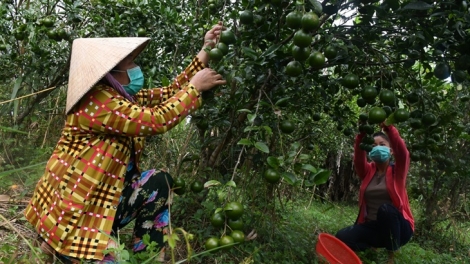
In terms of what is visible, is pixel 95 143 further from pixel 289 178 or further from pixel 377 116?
pixel 377 116

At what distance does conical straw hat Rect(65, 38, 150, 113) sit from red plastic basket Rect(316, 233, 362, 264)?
1332 millimetres

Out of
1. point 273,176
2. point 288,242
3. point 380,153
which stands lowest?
point 288,242

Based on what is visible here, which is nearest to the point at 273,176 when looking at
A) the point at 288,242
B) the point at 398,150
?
the point at 288,242

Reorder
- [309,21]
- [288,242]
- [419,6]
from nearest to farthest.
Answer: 1. [309,21]
2. [419,6]
3. [288,242]

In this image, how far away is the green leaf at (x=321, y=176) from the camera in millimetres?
1440

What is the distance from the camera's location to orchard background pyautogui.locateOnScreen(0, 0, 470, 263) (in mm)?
1625

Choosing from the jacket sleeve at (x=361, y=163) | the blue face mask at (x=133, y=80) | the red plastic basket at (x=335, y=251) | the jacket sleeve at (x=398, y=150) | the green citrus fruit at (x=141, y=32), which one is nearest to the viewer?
the blue face mask at (x=133, y=80)

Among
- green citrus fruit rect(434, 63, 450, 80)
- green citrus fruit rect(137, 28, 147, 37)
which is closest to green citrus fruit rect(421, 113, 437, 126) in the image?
green citrus fruit rect(434, 63, 450, 80)

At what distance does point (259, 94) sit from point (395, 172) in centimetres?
152

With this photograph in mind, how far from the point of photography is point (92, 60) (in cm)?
173

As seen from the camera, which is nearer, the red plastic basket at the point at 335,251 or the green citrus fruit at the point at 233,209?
the green citrus fruit at the point at 233,209

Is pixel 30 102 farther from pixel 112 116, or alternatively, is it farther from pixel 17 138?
pixel 112 116

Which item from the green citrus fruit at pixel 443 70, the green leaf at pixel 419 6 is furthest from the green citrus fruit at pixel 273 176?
the green citrus fruit at pixel 443 70

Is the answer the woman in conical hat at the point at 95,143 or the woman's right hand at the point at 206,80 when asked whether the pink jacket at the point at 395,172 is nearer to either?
the woman's right hand at the point at 206,80
